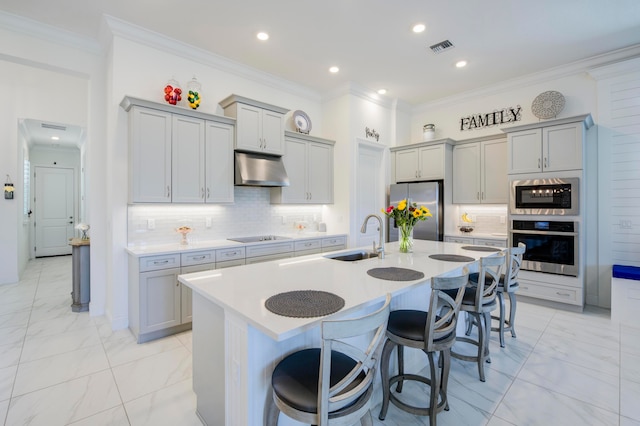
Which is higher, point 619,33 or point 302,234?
point 619,33

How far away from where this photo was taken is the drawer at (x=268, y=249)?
12.3 feet

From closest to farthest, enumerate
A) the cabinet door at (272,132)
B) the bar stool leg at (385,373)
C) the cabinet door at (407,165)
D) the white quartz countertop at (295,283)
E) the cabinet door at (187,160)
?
the white quartz countertop at (295,283)
the bar stool leg at (385,373)
the cabinet door at (187,160)
the cabinet door at (272,132)
the cabinet door at (407,165)

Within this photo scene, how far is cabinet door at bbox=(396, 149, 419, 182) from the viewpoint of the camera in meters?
5.43

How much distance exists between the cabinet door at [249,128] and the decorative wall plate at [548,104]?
13.5 ft

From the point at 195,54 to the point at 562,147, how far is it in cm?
499

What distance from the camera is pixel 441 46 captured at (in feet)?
12.4

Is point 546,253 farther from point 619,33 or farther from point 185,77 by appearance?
point 185,77

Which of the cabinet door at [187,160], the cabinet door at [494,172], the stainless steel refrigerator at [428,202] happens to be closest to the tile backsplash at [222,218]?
the cabinet door at [187,160]

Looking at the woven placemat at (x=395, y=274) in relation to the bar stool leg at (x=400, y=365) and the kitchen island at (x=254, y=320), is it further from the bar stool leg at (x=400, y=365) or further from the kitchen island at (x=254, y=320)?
the bar stool leg at (x=400, y=365)

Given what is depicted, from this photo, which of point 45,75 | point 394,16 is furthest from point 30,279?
point 394,16

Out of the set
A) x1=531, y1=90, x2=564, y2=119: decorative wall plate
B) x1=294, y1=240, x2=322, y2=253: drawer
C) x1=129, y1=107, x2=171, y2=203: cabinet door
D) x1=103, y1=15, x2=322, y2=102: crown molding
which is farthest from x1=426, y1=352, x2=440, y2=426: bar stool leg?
x1=531, y1=90, x2=564, y2=119: decorative wall plate

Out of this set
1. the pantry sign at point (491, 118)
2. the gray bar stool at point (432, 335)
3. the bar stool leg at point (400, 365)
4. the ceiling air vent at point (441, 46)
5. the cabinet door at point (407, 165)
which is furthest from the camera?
the cabinet door at point (407, 165)

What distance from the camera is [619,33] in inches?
138

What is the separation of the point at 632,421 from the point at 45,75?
8.24 m
